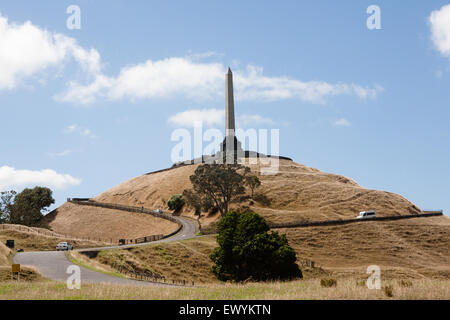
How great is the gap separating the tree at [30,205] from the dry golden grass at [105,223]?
132 inches

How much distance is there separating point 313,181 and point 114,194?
2427 inches

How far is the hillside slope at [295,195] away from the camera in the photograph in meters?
93.1

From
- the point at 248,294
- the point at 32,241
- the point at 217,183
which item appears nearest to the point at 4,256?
the point at 32,241

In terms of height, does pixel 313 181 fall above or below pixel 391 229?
above

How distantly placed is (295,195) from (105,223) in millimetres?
44048

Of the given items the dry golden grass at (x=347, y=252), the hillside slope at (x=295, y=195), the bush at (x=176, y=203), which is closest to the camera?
the dry golden grass at (x=347, y=252)

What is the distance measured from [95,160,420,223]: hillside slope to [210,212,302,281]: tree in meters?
32.1

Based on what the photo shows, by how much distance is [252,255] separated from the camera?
50469 mm

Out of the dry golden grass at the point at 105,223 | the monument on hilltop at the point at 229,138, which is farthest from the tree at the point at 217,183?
the monument on hilltop at the point at 229,138

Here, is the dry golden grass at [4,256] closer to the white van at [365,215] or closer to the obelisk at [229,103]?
the white van at [365,215]

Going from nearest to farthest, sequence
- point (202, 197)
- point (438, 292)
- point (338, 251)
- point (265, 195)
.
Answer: point (438, 292) < point (338, 251) < point (202, 197) < point (265, 195)
